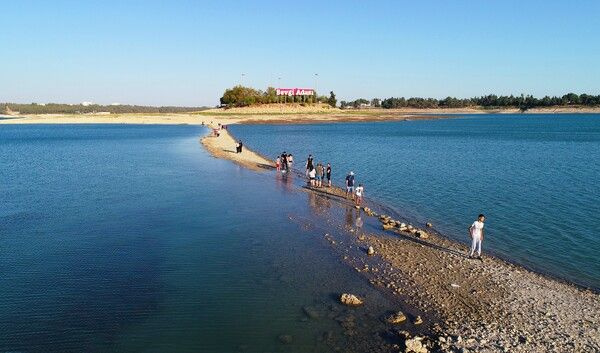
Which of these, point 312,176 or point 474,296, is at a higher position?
point 312,176

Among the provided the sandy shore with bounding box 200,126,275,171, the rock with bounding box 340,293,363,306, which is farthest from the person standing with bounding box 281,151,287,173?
the rock with bounding box 340,293,363,306

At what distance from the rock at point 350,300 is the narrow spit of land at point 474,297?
1560mm

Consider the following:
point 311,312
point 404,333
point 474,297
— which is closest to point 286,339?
point 311,312

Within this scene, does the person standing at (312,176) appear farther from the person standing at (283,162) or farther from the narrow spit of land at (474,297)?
the narrow spit of land at (474,297)

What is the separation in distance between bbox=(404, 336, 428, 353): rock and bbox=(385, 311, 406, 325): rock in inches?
49.5

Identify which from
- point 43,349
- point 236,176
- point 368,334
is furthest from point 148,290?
point 236,176

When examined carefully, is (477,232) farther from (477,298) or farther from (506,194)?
(506,194)

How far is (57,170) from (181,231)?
89.4 feet

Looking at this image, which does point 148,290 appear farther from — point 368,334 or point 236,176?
point 236,176

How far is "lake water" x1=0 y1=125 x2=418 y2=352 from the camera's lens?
41.4 ft

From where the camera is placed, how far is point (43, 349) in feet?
38.9

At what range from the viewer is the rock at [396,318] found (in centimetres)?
1340

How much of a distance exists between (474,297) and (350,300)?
418 centimetres

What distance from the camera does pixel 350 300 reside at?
14516 mm
